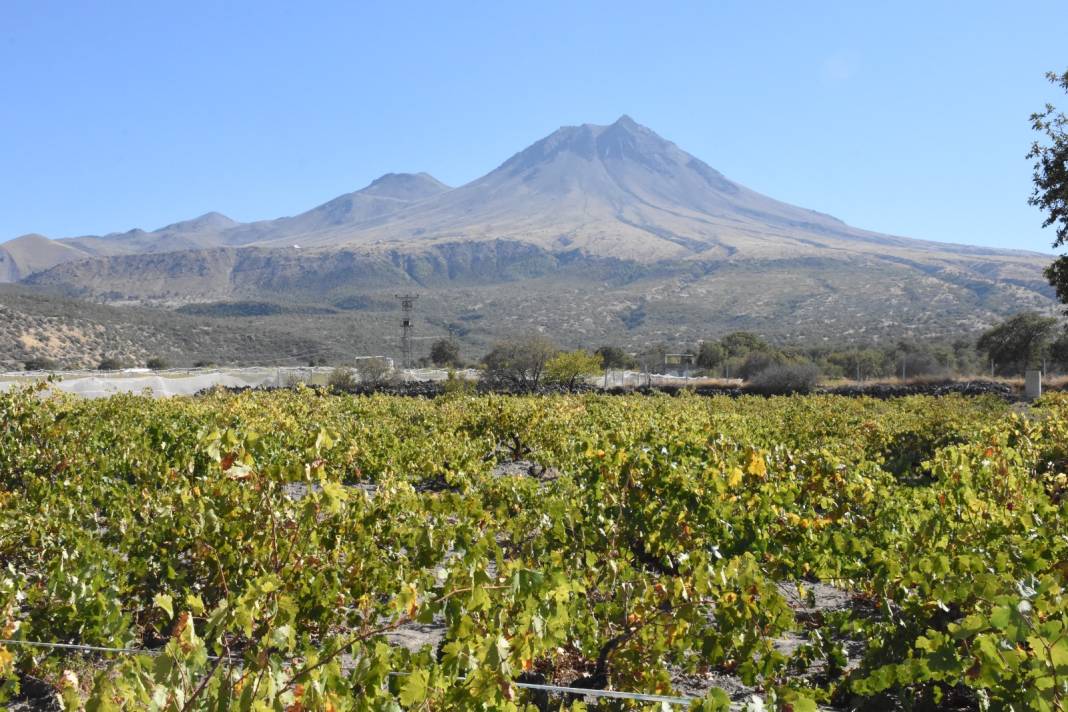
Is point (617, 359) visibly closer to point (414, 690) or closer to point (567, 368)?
point (567, 368)

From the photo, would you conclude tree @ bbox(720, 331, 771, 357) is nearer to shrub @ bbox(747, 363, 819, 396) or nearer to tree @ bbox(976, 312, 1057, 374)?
tree @ bbox(976, 312, 1057, 374)

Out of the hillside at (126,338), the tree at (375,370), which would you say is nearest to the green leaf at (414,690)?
the tree at (375,370)

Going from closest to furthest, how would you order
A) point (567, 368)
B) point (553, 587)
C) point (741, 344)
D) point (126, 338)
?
1. point (553, 587)
2. point (567, 368)
3. point (741, 344)
4. point (126, 338)

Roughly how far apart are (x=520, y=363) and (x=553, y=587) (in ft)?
120

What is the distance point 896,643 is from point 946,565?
15.7 inches

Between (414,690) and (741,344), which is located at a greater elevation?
(414,690)

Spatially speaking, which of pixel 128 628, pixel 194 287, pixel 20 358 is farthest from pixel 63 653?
pixel 194 287

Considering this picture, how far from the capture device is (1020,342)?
104 ft

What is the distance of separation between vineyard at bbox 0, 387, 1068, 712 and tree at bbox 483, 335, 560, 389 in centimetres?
2892

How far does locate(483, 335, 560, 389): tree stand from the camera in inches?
1483

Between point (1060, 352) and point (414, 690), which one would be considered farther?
point (1060, 352)

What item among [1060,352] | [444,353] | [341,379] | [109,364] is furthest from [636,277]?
[1060,352]

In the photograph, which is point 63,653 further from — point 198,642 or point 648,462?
point 648,462

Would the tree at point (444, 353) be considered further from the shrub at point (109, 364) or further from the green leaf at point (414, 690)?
the green leaf at point (414, 690)
